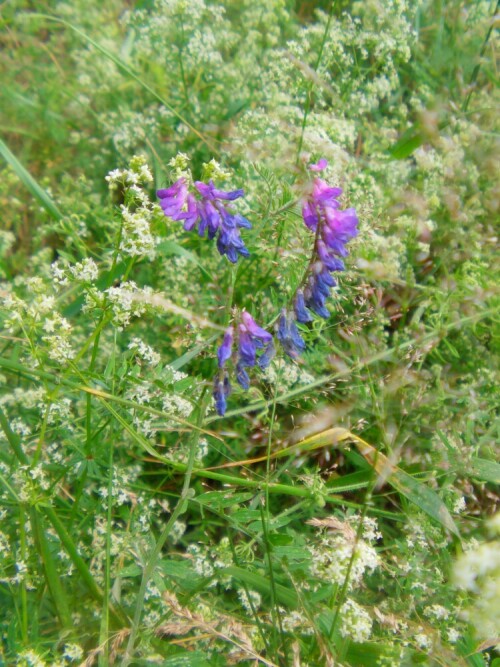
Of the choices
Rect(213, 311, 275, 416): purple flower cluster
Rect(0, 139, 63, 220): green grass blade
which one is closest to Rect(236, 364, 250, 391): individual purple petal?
Rect(213, 311, 275, 416): purple flower cluster

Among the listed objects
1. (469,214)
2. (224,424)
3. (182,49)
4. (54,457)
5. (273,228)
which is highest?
(182,49)

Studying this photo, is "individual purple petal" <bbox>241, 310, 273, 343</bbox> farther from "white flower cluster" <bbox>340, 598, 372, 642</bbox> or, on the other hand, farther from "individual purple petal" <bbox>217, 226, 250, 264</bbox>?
"white flower cluster" <bbox>340, 598, 372, 642</bbox>

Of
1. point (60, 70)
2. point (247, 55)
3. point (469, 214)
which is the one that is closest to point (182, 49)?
point (247, 55)

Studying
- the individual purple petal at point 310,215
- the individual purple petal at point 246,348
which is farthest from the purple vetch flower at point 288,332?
the individual purple petal at point 310,215

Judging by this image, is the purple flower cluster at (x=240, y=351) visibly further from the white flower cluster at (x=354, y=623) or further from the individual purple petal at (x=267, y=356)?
the white flower cluster at (x=354, y=623)

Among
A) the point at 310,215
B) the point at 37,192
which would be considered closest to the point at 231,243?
the point at 310,215

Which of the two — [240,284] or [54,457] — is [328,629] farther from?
[240,284]

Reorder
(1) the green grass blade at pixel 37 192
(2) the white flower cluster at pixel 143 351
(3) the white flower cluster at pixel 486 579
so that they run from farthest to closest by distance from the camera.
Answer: (1) the green grass blade at pixel 37 192 → (2) the white flower cluster at pixel 143 351 → (3) the white flower cluster at pixel 486 579
